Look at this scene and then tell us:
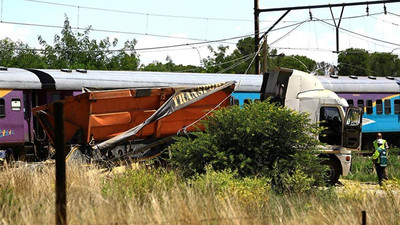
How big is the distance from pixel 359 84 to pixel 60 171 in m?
24.4

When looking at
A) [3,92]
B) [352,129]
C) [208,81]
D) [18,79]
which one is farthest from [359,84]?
[3,92]

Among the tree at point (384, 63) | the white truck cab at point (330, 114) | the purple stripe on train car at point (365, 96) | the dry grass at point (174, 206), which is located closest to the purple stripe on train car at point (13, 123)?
the white truck cab at point (330, 114)

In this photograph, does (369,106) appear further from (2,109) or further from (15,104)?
(2,109)

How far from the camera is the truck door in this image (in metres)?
17.9

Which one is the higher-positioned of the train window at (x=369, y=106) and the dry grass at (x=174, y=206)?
the train window at (x=369, y=106)

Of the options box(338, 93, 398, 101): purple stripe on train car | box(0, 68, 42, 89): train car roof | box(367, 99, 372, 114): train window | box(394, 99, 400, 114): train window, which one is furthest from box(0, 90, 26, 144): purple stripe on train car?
box(394, 99, 400, 114): train window

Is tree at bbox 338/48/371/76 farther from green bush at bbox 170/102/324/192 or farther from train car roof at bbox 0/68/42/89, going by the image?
green bush at bbox 170/102/324/192

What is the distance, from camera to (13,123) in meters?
21.9

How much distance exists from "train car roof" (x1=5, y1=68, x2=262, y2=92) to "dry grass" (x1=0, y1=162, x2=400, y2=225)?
31.8 ft

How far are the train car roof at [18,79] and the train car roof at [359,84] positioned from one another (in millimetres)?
12455

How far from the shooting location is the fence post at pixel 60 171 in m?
7.74

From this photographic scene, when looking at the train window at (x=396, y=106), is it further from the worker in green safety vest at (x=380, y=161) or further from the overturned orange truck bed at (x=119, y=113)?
the overturned orange truck bed at (x=119, y=113)

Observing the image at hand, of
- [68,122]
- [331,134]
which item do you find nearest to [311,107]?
[331,134]

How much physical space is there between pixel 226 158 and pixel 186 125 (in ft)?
13.1
